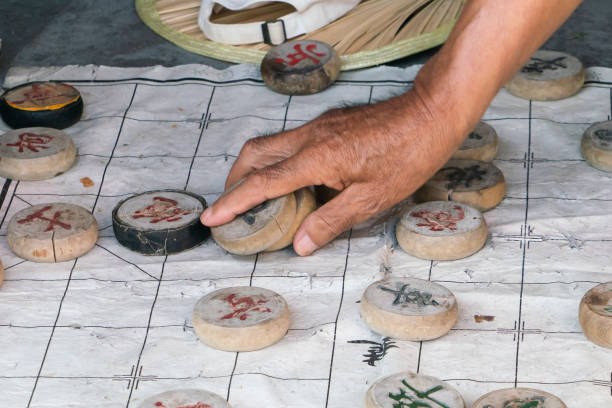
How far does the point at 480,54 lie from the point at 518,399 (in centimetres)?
76

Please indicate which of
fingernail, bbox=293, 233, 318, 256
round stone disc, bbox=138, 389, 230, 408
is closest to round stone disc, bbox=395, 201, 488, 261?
fingernail, bbox=293, 233, 318, 256

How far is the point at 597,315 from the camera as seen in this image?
1893mm

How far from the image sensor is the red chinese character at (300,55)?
9.71 feet

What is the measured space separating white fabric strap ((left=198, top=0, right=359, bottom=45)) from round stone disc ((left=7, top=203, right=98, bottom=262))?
44.1 inches

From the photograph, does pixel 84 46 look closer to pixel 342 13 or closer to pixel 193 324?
pixel 342 13

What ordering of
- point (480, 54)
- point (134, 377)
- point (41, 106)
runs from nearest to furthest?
point (134, 377) → point (480, 54) → point (41, 106)

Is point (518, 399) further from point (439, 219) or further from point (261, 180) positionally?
point (261, 180)

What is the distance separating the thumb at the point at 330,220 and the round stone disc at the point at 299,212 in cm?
1

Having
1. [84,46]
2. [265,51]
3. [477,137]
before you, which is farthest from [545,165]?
[84,46]

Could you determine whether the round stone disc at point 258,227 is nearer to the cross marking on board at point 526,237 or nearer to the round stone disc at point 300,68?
the cross marking on board at point 526,237

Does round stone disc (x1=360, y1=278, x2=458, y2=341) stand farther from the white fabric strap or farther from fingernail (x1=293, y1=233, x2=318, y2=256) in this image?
the white fabric strap

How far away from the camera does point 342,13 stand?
11.0 feet

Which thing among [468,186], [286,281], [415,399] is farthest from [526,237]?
[415,399]

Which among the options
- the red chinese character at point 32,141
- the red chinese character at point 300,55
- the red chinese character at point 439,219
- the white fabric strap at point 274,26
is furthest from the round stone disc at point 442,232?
the white fabric strap at point 274,26
